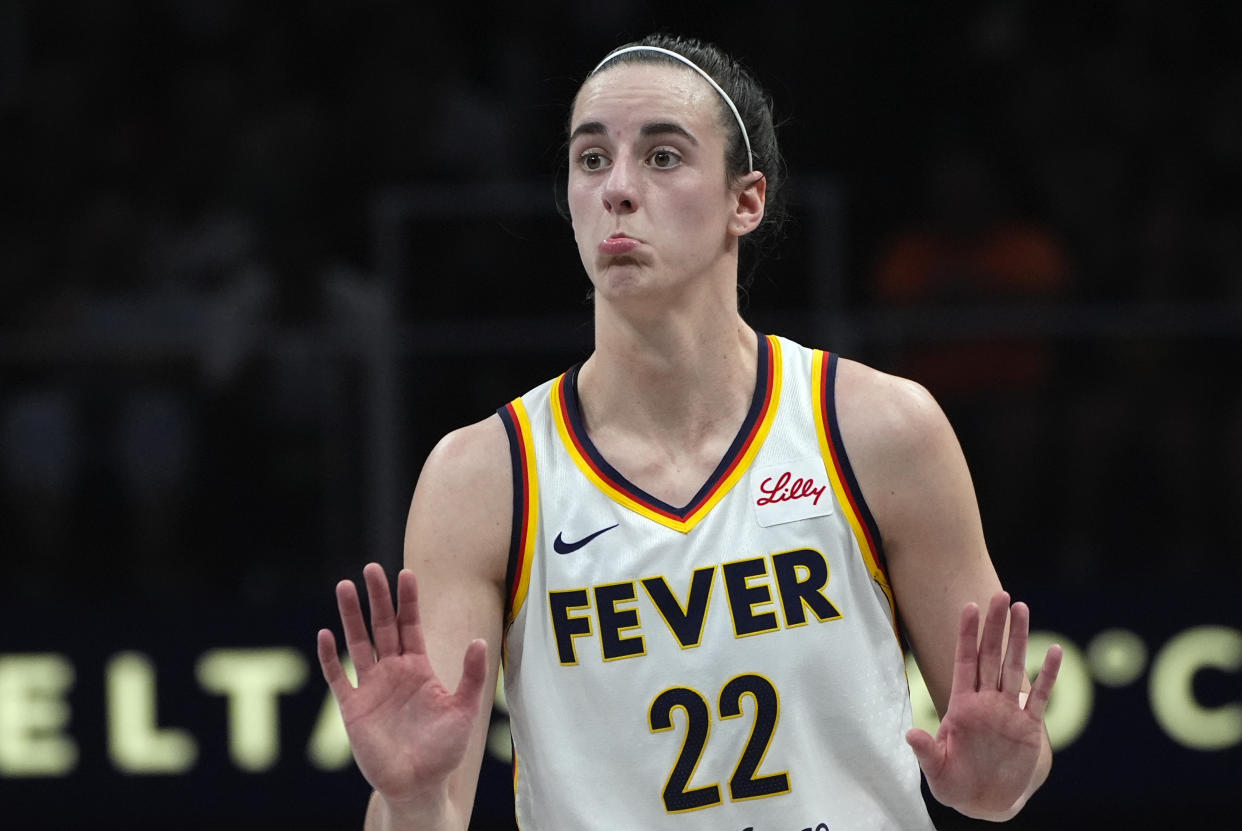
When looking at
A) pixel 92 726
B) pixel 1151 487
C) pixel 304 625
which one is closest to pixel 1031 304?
pixel 1151 487

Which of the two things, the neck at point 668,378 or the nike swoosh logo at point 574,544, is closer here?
the nike swoosh logo at point 574,544

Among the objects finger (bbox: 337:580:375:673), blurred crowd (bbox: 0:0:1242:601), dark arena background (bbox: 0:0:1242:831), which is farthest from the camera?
blurred crowd (bbox: 0:0:1242:601)

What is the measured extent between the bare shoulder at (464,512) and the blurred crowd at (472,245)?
261cm

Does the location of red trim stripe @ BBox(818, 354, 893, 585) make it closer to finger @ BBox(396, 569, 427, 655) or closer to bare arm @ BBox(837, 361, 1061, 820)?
bare arm @ BBox(837, 361, 1061, 820)

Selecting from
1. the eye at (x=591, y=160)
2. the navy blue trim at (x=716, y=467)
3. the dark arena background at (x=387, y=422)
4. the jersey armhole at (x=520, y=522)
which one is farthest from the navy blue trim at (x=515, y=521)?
the dark arena background at (x=387, y=422)

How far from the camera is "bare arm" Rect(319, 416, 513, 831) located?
268 centimetres

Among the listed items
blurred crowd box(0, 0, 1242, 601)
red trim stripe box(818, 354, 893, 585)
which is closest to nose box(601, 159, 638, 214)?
red trim stripe box(818, 354, 893, 585)

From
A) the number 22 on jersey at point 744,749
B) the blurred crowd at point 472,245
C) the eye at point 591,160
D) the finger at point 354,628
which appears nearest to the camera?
the finger at point 354,628

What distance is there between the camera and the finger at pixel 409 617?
264 centimetres

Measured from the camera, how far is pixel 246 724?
6070mm

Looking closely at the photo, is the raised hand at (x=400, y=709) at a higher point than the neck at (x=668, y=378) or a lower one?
lower

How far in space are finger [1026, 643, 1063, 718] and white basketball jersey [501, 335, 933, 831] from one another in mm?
275

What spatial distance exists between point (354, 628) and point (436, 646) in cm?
26

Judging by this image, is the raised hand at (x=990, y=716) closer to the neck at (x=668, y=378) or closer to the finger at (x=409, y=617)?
the neck at (x=668, y=378)
